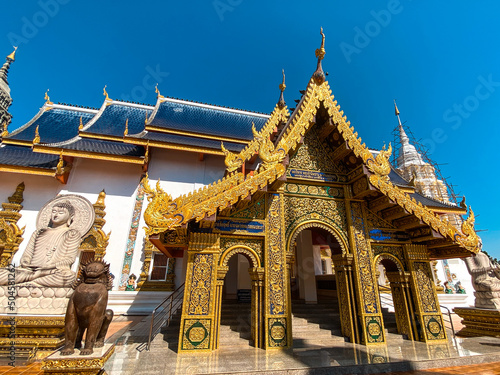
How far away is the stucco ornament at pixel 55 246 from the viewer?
15.2 ft

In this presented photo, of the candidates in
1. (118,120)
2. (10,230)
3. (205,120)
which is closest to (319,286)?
(205,120)

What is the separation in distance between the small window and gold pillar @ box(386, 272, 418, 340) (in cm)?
709

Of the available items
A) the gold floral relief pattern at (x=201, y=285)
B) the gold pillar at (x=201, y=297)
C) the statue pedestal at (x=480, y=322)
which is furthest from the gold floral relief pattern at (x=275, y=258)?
the statue pedestal at (x=480, y=322)

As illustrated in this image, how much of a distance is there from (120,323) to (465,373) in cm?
760

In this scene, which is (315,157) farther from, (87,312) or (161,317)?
(161,317)

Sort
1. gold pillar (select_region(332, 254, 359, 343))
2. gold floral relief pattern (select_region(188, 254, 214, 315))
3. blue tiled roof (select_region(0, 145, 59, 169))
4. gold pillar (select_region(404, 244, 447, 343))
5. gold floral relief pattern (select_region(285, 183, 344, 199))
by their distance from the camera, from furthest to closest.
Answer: blue tiled roof (select_region(0, 145, 59, 169)) < gold floral relief pattern (select_region(285, 183, 344, 199)) < gold pillar (select_region(404, 244, 447, 343)) < gold pillar (select_region(332, 254, 359, 343)) < gold floral relief pattern (select_region(188, 254, 214, 315))

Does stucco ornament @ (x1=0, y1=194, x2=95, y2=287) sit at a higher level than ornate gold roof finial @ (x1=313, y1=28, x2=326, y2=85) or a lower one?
lower

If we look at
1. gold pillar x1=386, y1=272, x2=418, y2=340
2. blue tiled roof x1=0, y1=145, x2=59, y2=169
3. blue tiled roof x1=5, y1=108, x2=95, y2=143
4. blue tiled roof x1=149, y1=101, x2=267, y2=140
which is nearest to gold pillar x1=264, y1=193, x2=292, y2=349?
gold pillar x1=386, y1=272, x2=418, y2=340

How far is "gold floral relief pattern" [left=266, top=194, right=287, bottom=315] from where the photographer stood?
14.8ft

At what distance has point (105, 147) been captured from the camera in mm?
10172

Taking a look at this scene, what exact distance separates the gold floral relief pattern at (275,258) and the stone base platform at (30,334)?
3439 mm

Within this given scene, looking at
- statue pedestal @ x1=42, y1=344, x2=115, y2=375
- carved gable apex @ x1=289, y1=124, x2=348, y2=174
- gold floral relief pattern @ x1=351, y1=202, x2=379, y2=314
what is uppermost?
carved gable apex @ x1=289, y1=124, x2=348, y2=174

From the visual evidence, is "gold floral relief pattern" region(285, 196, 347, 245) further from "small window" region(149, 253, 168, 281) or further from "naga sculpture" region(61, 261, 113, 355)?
"small window" region(149, 253, 168, 281)

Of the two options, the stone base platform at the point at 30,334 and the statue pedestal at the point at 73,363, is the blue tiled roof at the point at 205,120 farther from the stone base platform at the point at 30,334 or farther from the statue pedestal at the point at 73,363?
the statue pedestal at the point at 73,363
